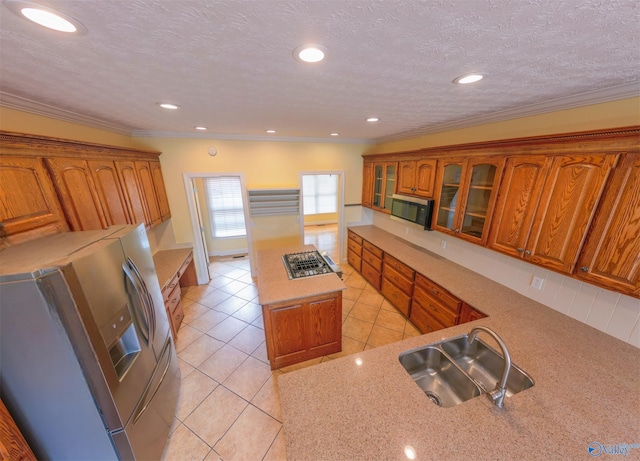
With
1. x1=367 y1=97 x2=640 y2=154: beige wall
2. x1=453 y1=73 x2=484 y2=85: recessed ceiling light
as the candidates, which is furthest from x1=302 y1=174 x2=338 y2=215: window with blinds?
x1=453 y1=73 x2=484 y2=85: recessed ceiling light

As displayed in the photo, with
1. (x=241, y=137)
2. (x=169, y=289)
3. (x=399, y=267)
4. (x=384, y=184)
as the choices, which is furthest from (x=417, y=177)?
(x=169, y=289)

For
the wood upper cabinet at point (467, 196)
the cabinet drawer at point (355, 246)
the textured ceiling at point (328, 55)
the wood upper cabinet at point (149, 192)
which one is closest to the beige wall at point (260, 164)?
the wood upper cabinet at point (149, 192)

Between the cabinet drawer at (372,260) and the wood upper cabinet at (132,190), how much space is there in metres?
3.16

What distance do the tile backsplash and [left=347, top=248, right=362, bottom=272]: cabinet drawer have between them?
1728 mm

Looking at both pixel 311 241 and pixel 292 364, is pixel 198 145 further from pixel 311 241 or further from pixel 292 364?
pixel 311 241

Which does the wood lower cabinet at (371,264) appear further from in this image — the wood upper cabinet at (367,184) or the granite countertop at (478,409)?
the granite countertop at (478,409)

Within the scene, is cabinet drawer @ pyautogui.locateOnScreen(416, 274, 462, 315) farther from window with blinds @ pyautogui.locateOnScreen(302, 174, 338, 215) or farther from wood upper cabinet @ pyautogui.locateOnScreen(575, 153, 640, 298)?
window with blinds @ pyautogui.locateOnScreen(302, 174, 338, 215)

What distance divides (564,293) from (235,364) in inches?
121

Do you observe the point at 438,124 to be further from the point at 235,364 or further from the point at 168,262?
the point at 168,262

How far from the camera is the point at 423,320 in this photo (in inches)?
102

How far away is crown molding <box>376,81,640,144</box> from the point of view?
4.41 ft

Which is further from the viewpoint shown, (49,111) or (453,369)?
(49,111)

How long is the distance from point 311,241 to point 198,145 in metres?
3.77

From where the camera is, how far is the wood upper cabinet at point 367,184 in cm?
390
